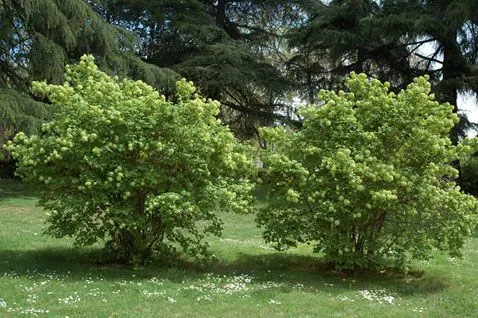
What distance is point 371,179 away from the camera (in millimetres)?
8312

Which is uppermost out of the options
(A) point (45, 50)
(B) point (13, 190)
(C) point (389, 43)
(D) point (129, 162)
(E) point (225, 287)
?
(C) point (389, 43)

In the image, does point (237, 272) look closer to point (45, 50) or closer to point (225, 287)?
point (225, 287)

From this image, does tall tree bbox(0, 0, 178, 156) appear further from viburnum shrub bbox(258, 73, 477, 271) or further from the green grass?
viburnum shrub bbox(258, 73, 477, 271)

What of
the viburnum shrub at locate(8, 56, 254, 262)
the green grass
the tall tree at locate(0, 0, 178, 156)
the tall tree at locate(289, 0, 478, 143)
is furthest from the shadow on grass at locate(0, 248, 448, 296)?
the tall tree at locate(289, 0, 478, 143)

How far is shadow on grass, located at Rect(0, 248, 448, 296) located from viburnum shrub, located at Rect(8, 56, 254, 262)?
542 mm

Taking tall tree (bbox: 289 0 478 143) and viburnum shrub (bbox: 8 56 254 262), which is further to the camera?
tall tree (bbox: 289 0 478 143)

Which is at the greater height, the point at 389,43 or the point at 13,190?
the point at 389,43

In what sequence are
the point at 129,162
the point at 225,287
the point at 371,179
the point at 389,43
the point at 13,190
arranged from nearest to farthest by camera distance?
1. the point at 225,287
2. the point at 371,179
3. the point at 129,162
4. the point at 13,190
5. the point at 389,43

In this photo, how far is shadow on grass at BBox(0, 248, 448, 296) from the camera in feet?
27.7

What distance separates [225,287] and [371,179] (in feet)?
8.73

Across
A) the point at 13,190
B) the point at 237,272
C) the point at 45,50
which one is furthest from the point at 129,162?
the point at 13,190

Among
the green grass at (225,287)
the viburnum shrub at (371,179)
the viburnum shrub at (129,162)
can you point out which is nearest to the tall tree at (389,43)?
the green grass at (225,287)

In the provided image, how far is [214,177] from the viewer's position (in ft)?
29.1

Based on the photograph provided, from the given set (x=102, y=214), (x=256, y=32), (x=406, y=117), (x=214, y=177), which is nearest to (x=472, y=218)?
(x=406, y=117)
